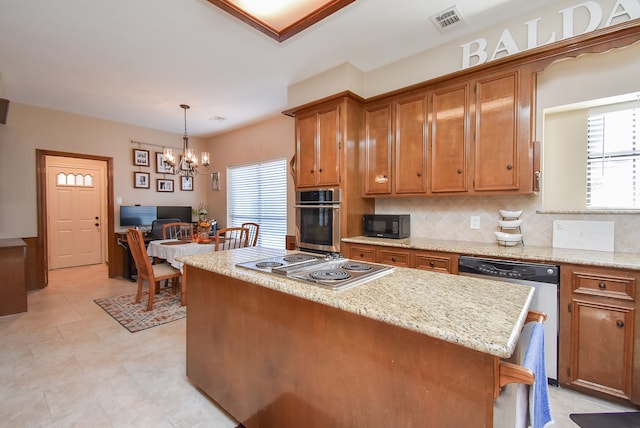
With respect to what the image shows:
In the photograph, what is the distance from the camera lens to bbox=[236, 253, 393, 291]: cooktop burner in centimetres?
120

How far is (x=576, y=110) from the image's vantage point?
2342 mm

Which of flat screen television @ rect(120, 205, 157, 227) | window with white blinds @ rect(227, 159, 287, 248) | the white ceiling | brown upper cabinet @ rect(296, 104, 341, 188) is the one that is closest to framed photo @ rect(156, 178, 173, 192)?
flat screen television @ rect(120, 205, 157, 227)

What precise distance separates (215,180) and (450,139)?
4943mm

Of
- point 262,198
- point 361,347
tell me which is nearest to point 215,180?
point 262,198

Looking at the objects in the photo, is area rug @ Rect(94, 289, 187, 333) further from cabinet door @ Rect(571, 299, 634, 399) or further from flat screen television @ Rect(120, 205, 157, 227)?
cabinet door @ Rect(571, 299, 634, 399)

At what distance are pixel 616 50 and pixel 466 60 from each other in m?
0.98

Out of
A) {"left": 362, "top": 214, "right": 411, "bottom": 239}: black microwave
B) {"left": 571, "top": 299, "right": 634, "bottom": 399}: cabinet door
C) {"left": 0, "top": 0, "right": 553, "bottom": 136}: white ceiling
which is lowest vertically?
{"left": 571, "top": 299, "right": 634, "bottom": 399}: cabinet door

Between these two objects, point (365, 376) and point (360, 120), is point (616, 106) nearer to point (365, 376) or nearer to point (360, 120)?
point (360, 120)

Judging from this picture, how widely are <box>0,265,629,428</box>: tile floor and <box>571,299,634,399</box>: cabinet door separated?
135 mm

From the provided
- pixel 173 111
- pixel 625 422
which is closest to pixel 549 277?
pixel 625 422

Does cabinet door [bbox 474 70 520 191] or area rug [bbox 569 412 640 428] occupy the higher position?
cabinet door [bbox 474 70 520 191]

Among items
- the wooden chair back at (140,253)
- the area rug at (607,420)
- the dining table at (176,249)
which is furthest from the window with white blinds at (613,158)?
the wooden chair back at (140,253)

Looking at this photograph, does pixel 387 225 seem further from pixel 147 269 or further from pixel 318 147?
pixel 147 269

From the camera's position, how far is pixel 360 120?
324 centimetres
